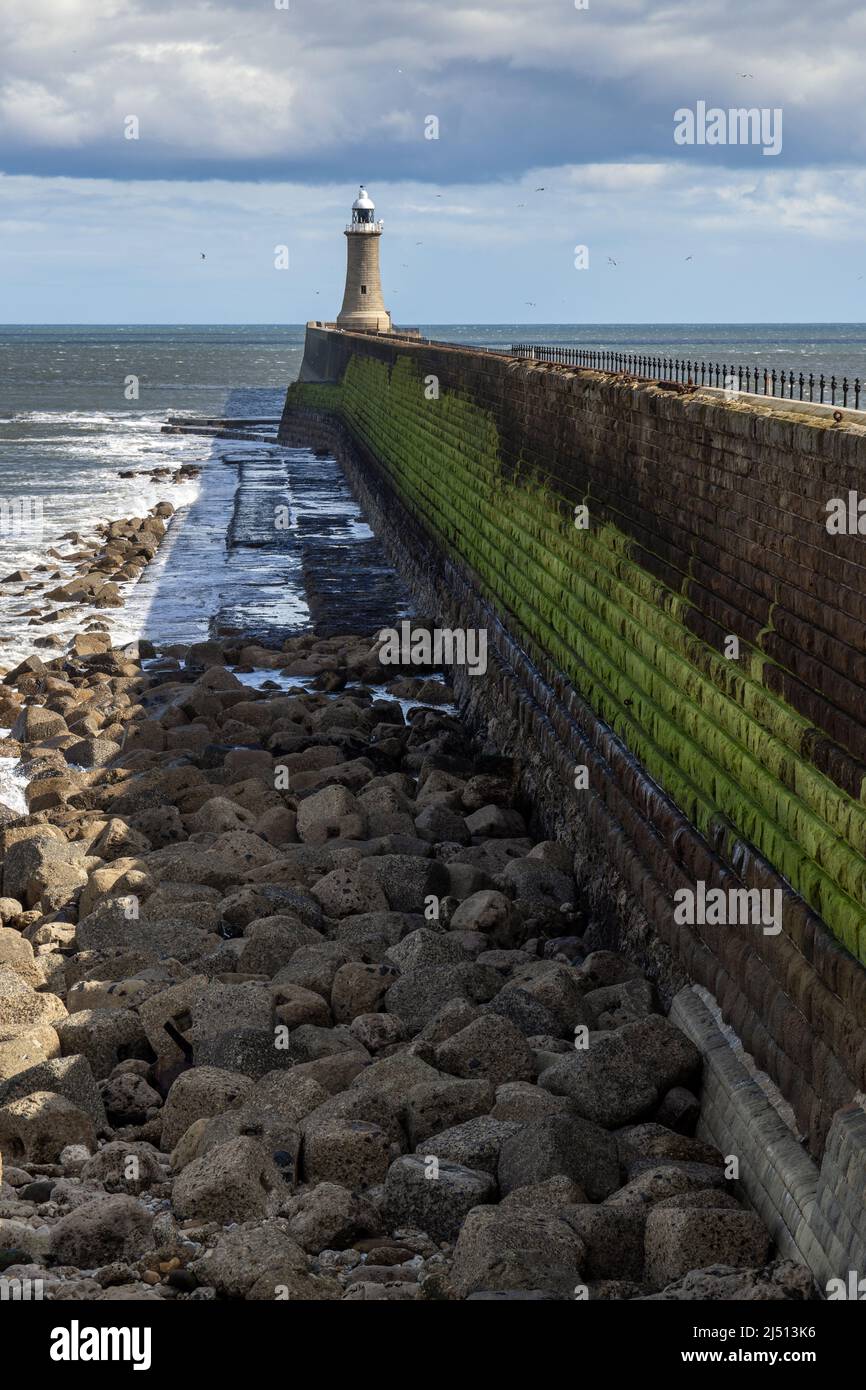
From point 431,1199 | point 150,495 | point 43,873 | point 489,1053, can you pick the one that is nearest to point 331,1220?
point 431,1199

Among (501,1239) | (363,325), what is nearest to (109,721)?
(501,1239)

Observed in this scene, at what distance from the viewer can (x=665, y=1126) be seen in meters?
7.76

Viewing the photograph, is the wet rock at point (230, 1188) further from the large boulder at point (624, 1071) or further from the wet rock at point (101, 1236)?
the large boulder at point (624, 1071)

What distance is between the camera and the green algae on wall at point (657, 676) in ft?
23.8

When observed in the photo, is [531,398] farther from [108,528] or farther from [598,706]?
[108,528]

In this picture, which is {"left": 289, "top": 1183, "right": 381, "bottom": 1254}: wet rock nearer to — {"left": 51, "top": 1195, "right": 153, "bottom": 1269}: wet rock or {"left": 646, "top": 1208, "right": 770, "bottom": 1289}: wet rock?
{"left": 51, "top": 1195, "right": 153, "bottom": 1269}: wet rock

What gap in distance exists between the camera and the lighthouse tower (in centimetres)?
6494

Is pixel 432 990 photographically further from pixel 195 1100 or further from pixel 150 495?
pixel 150 495

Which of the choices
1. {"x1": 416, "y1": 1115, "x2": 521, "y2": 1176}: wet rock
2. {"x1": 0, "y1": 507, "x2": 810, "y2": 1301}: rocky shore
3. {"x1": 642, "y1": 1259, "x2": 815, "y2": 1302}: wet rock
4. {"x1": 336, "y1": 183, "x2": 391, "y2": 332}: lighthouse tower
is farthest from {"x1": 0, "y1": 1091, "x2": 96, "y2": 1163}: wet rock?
{"x1": 336, "y1": 183, "x2": 391, "y2": 332}: lighthouse tower

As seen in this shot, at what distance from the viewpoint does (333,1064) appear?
809 cm

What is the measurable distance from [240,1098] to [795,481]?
434 centimetres

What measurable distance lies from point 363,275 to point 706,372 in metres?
53.4

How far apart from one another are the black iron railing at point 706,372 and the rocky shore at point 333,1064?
389cm

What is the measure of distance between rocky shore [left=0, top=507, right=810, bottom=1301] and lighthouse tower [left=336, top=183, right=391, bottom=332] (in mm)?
54124
